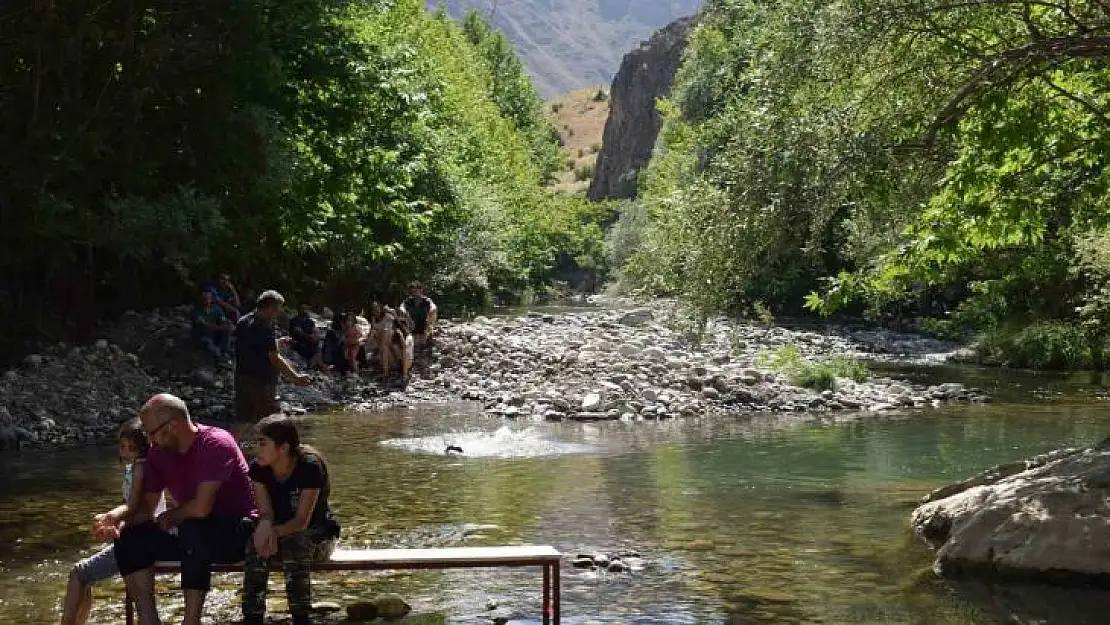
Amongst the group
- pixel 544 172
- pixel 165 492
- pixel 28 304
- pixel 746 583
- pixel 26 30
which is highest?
pixel 544 172

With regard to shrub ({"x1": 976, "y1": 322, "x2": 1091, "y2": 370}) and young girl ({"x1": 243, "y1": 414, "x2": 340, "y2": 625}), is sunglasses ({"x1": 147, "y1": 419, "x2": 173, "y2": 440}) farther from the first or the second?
shrub ({"x1": 976, "y1": 322, "x2": 1091, "y2": 370})

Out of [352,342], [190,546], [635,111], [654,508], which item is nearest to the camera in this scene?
[190,546]

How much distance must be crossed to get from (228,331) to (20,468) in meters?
8.47

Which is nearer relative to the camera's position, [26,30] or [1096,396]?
[26,30]

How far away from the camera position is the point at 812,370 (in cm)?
2536

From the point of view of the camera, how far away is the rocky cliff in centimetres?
12075

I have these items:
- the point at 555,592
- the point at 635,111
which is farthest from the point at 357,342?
the point at 635,111

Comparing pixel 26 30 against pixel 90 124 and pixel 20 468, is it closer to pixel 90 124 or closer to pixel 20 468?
pixel 90 124

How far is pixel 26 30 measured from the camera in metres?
19.9

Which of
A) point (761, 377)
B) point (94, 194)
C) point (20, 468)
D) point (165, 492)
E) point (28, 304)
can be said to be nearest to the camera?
point (165, 492)

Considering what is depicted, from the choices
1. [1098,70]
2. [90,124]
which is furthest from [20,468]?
[1098,70]

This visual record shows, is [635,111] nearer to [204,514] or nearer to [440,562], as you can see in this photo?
[440,562]

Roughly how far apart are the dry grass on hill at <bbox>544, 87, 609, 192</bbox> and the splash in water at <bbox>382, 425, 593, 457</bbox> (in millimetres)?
115272

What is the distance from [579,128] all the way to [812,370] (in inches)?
5711
